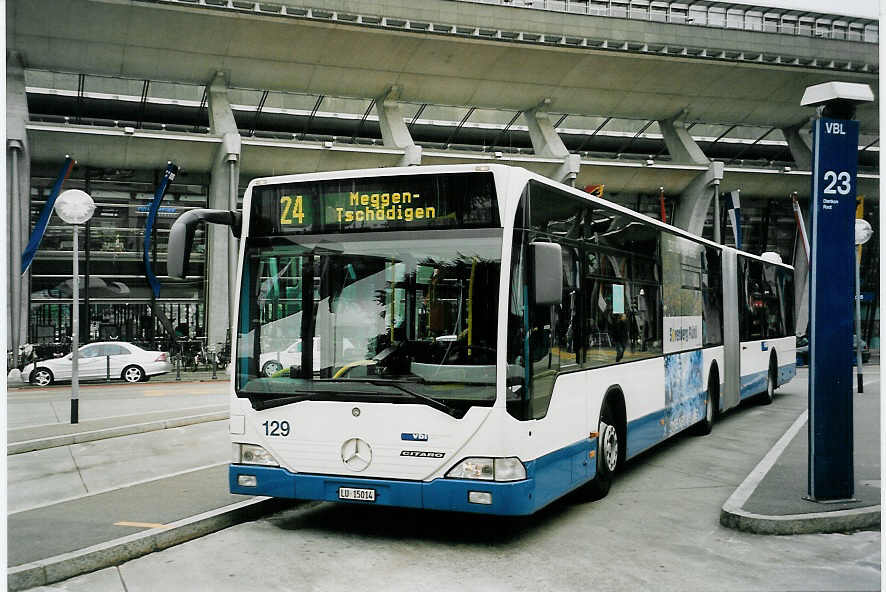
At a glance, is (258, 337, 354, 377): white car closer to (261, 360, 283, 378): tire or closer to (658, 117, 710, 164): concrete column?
(261, 360, 283, 378): tire

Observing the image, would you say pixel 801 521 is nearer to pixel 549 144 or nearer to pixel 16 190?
pixel 16 190

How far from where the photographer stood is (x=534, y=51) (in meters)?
31.0

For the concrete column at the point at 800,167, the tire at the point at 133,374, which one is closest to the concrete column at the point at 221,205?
the tire at the point at 133,374

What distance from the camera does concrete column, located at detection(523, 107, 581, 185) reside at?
33656mm

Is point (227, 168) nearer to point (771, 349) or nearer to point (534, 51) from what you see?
point (534, 51)

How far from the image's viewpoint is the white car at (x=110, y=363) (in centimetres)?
2627

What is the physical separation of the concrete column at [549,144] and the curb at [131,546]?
A: 88.7 feet

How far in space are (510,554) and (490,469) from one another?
2.32ft

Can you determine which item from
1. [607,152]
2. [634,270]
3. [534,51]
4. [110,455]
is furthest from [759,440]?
[607,152]

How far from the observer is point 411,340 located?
22.4ft

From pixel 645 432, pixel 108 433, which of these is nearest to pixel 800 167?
pixel 645 432

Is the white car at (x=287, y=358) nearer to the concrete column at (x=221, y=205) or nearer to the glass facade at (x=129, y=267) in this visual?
the concrete column at (x=221, y=205)

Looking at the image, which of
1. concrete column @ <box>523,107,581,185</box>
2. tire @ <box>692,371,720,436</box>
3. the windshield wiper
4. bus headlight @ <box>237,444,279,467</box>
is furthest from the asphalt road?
concrete column @ <box>523,107,581,185</box>

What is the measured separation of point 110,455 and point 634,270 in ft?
24.3
